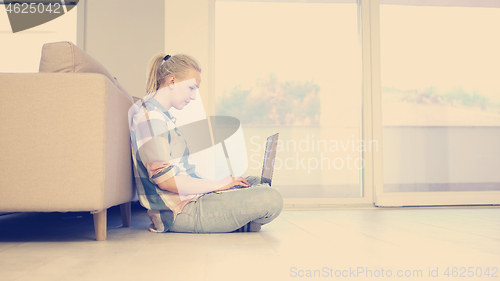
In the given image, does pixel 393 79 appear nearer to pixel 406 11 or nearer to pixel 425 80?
pixel 425 80

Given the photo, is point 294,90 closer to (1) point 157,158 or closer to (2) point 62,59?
(1) point 157,158

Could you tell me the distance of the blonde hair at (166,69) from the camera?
4.73 ft

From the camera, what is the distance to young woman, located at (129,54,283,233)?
133cm

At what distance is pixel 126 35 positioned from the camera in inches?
107

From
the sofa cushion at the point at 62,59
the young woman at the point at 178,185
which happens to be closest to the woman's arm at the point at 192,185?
the young woman at the point at 178,185

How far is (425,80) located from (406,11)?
577 mm

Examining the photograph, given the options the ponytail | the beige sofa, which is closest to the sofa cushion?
the beige sofa

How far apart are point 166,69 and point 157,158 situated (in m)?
0.38

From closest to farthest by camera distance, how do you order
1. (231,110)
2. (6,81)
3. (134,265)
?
(134,265) < (6,81) < (231,110)

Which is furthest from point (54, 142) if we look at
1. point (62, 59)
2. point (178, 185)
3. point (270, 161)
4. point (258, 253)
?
point (270, 161)

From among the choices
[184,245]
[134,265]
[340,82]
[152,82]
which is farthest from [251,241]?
[340,82]

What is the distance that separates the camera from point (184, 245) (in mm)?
1159

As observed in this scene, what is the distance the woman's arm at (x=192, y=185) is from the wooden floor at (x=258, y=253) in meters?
0.17

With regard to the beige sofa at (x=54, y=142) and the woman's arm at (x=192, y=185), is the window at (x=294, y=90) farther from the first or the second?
the beige sofa at (x=54, y=142)
